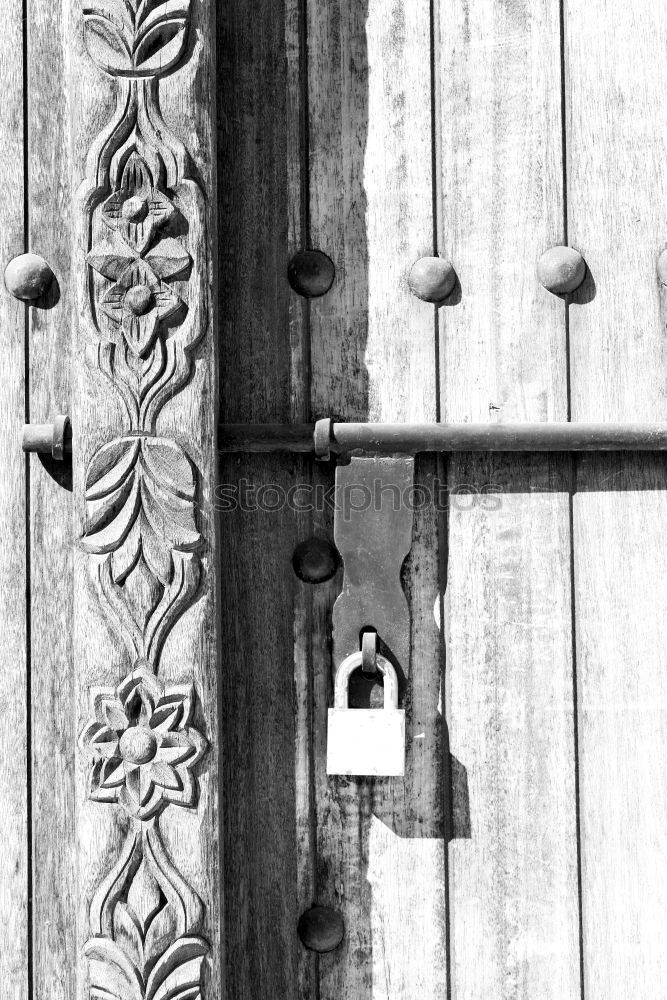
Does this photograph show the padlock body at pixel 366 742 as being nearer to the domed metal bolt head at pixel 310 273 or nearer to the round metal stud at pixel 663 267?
the domed metal bolt head at pixel 310 273

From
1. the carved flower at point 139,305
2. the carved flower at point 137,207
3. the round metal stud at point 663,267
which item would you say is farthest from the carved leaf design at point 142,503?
the round metal stud at point 663,267

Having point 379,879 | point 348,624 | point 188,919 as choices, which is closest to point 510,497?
point 348,624

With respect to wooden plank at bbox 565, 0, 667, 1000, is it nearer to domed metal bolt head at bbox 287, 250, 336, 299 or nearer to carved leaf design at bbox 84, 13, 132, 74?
domed metal bolt head at bbox 287, 250, 336, 299

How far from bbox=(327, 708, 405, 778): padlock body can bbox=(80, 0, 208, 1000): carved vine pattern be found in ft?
0.45

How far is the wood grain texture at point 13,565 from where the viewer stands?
93cm

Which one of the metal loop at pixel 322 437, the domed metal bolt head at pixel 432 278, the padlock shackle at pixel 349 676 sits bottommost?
the padlock shackle at pixel 349 676

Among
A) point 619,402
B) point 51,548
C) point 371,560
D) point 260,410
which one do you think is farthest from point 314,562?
point 619,402

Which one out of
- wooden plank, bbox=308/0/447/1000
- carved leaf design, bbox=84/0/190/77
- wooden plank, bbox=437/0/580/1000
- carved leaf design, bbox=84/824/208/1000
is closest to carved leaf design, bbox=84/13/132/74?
carved leaf design, bbox=84/0/190/77

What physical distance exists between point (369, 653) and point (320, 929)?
0.31 meters

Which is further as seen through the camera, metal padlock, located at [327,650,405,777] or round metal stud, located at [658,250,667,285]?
round metal stud, located at [658,250,667,285]

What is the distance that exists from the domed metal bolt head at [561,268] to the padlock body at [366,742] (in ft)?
1.64

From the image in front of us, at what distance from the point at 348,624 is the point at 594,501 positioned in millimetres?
316

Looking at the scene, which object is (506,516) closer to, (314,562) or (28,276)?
(314,562)

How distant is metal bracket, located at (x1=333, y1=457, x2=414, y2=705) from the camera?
93cm
